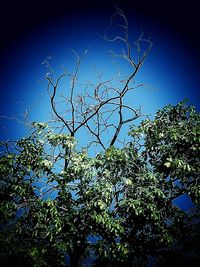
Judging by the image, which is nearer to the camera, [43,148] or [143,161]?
[43,148]

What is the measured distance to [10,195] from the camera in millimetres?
5848

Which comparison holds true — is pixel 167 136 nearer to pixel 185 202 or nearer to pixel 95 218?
pixel 95 218

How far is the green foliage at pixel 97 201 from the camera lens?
18.2 feet

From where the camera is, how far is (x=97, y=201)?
17.7ft

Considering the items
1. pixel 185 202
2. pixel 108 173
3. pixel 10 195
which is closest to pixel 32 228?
pixel 10 195

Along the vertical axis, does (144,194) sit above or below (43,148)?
below

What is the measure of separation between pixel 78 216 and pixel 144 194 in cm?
141

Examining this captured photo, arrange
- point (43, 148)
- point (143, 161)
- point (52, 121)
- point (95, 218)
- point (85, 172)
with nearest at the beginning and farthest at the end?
1. point (95, 218)
2. point (85, 172)
3. point (43, 148)
4. point (143, 161)
5. point (52, 121)

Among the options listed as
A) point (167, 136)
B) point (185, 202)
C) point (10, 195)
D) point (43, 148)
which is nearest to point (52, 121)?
point (43, 148)

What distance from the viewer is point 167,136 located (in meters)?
6.45

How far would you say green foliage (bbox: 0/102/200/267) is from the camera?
5559 millimetres

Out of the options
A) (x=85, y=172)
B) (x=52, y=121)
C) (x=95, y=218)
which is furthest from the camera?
(x=52, y=121)

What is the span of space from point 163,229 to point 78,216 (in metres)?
1.75

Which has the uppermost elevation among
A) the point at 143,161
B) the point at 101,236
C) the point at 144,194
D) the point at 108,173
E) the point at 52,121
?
the point at 52,121
